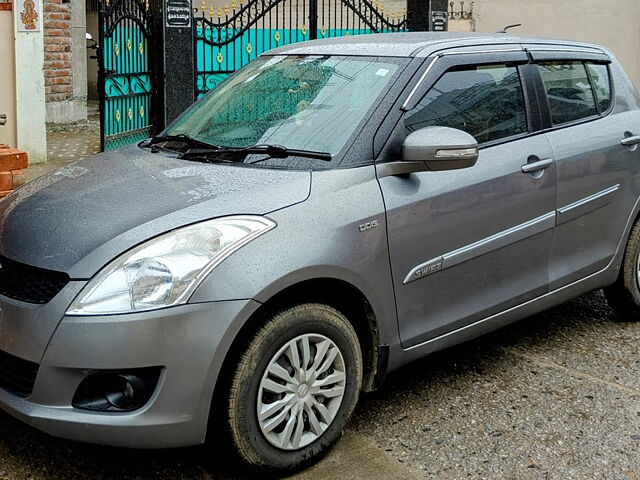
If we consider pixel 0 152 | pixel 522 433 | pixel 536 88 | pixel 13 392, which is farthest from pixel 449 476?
pixel 0 152

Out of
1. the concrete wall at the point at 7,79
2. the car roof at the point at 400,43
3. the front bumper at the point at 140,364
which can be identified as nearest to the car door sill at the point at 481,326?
the front bumper at the point at 140,364

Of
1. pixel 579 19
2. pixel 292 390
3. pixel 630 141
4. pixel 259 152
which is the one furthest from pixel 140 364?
pixel 579 19

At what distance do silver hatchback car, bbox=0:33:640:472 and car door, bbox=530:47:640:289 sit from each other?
1cm

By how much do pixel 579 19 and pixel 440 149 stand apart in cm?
1310

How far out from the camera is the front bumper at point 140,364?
3.17m

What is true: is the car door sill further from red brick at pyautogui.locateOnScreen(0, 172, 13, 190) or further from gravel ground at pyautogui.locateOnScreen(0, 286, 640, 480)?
red brick at pyautogui.locateOnScreen(0, 172, 13, 190)

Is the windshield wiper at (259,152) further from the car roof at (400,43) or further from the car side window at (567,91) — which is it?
the car side window at (567,91)

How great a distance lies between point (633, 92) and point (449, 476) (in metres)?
2.94

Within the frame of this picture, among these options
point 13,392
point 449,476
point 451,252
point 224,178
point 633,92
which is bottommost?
point 449,476

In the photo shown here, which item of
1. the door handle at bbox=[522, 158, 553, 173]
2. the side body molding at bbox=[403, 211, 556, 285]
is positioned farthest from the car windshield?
the door handle at bbox=[522, 158, 553, 173]

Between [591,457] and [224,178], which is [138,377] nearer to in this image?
[224,178]

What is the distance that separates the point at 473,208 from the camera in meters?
4.21

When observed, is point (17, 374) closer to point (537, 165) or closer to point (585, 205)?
point (537, 165)

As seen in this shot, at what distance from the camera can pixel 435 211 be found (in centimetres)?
404
